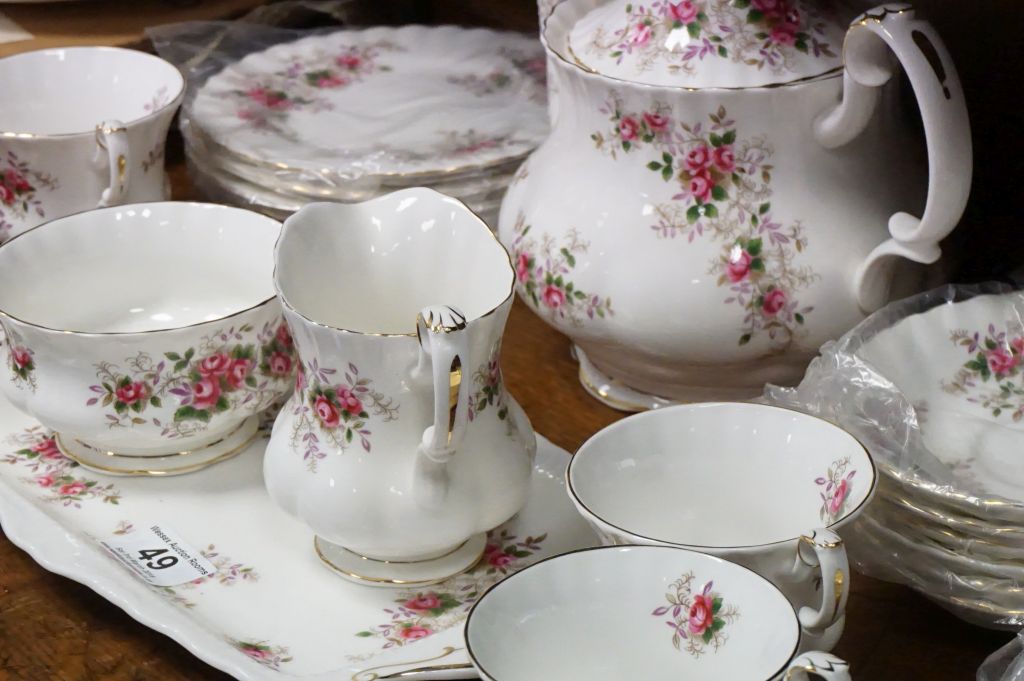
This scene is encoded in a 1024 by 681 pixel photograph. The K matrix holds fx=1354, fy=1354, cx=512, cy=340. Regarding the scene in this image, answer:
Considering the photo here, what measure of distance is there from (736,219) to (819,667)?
0.86ft

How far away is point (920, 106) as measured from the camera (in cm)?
56

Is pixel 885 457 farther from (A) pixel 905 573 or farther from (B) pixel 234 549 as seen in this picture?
(B) pixel 234 549

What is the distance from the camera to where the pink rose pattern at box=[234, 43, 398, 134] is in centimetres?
91

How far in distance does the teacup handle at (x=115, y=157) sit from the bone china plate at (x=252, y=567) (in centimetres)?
17

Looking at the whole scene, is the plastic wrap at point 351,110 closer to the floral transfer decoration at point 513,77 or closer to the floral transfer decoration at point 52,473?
the floral transfer decoration at point 513,77

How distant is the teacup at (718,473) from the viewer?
0.55 metres

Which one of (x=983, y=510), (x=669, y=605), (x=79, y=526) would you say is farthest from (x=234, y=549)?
(x=983, y=510)

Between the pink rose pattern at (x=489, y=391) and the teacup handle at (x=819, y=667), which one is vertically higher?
the teacup handle at (x=819, y=667)

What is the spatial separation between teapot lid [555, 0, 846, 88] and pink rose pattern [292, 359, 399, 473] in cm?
20

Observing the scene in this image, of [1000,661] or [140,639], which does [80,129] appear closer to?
[140,639]

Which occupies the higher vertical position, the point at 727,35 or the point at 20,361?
the point at 727,35

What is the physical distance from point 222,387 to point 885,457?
0.31 meters

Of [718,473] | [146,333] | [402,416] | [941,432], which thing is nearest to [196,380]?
[146,333]

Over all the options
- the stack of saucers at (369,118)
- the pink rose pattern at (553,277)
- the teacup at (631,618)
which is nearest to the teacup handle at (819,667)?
the teacup at (631,618)
